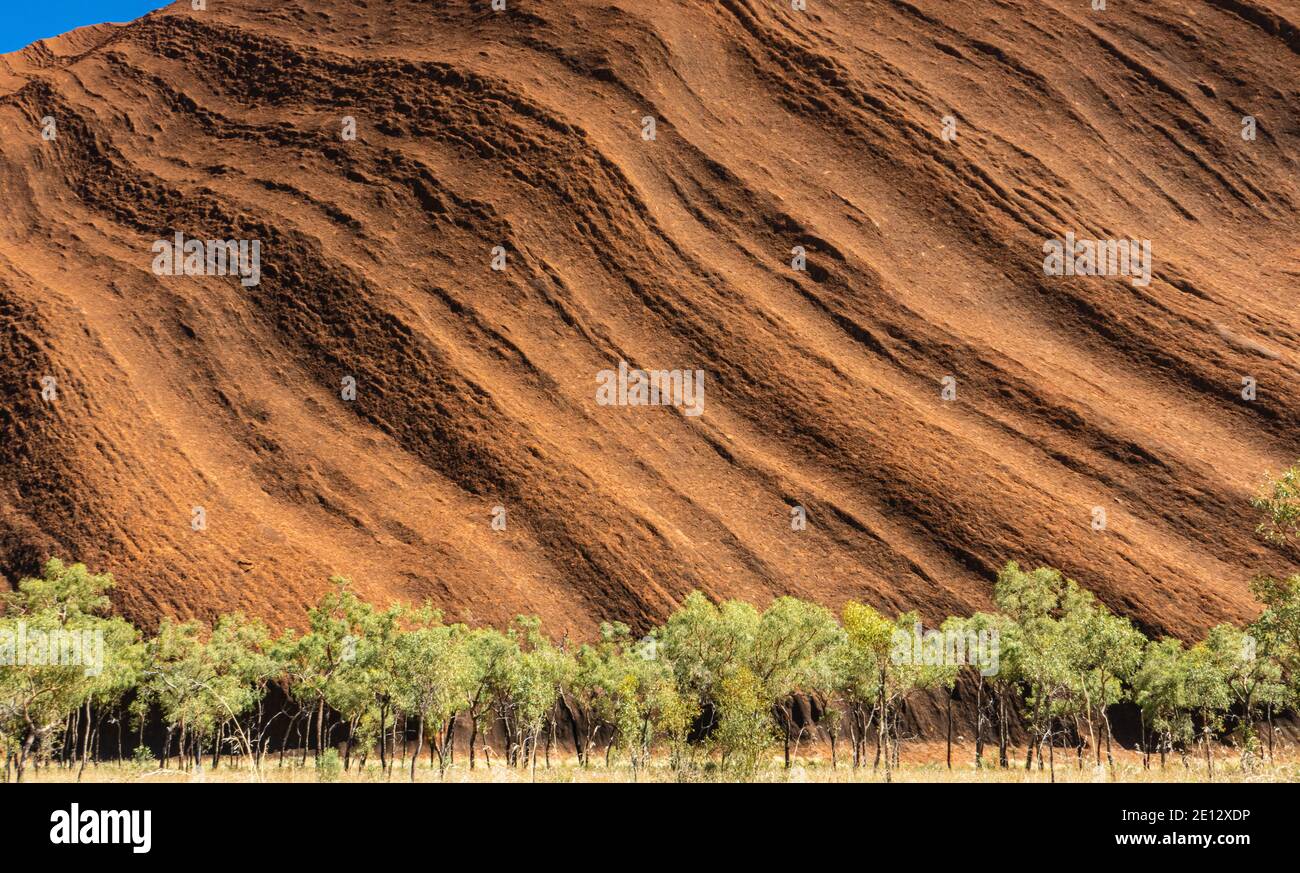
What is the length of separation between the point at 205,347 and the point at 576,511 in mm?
24667

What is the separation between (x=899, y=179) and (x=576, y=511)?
3440 cm

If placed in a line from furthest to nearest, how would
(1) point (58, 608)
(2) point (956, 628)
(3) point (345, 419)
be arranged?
(3) point (345, 419) → (2) point (956, 628) → (1) point (58, 608)

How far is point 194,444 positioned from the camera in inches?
2292

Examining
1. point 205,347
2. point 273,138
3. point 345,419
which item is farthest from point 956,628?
point 273,138

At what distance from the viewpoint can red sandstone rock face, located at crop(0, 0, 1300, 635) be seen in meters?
54.2

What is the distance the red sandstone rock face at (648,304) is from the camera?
178 feet

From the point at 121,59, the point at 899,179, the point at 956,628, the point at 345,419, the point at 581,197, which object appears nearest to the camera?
the point at 956,628

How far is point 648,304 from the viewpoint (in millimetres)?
66188

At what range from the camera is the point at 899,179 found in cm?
7400
